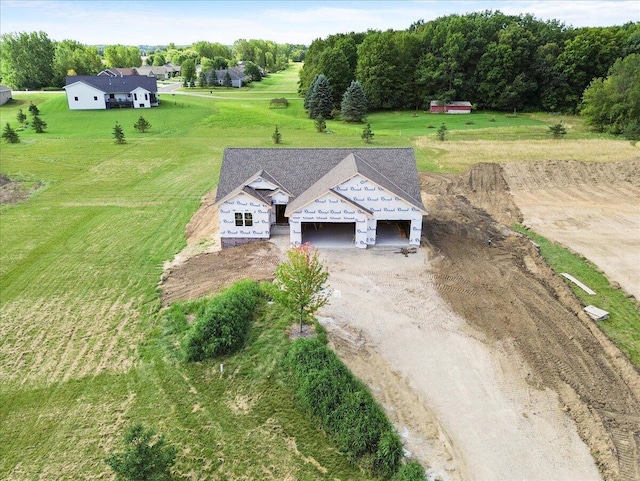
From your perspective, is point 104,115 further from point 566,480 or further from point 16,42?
point 566,480

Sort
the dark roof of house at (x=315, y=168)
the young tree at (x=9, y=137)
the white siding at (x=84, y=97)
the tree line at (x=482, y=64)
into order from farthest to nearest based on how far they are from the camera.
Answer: the tree line at (x=482, y=64) → the white siding at (x=84, y=97) → the young tree at (x=9, y=137) → the dark roof of house at (x=315, y=168)

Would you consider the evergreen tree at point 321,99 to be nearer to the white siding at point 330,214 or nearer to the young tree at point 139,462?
the white siding at point 330,214

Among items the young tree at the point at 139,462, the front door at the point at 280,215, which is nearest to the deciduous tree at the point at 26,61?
the front door at the point at 280,215

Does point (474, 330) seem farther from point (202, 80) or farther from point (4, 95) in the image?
point (202, 80)

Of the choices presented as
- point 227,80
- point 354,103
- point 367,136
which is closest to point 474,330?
point 367,136

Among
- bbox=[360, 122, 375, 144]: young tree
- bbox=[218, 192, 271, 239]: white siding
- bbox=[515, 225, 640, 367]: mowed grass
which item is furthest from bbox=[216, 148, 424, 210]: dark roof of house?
bbox=[360, 122, 375, 144]: young tree
